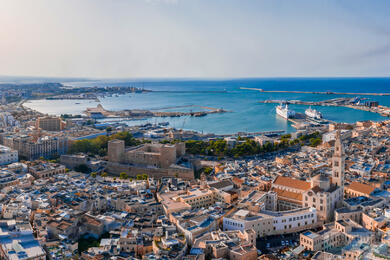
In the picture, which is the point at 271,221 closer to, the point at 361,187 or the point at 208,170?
the point at 361,187

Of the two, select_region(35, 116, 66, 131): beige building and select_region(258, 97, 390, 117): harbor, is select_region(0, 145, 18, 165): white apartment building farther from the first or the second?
select_region(258, 97, 390, 117): harbor

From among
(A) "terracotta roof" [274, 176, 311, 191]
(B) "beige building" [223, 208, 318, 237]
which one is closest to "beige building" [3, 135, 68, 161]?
(A) "terracotta roof" [274, 176, 311, 191]

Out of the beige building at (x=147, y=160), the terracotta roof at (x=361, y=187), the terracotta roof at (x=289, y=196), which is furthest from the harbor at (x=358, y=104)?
the terracotta roof at (x=289, y=196)

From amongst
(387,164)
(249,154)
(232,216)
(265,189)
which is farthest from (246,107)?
(232,216)

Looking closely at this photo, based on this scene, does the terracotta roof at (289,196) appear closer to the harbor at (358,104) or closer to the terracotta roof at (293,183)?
the terracotta roof at (293,183)

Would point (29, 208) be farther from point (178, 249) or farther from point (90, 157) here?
point (90, 157)

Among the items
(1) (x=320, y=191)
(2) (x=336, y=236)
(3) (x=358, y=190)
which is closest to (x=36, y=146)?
(1) (x=320, y=191)

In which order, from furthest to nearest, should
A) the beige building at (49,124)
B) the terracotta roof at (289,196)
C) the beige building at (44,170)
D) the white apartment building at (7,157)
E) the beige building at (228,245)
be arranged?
the beige building at (49,124) < the white apartment building at (7,157) < the beige building at (44,170) < the terracotta roof at (289,196) < the beige building at (228,245)
